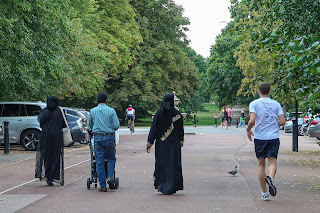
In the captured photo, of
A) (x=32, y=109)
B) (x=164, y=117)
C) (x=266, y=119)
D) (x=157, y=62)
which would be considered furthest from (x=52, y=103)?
(x=157, y=62)

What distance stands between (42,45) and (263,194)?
45.6 ft

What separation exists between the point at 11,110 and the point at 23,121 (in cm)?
66

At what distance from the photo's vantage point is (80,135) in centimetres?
2548

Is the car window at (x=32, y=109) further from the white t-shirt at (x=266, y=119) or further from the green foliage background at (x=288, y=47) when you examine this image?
the white t-shirt at (x=266, y=119)

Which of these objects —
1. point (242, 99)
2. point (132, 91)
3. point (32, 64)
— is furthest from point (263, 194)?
point (242, 99)

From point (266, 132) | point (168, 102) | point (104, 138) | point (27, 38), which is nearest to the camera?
point (266, 132)

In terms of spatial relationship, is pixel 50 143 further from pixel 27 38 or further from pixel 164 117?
pixel 27 38

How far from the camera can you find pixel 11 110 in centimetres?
2367

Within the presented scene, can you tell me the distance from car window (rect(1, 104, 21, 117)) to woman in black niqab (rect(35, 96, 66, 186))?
38.6 feet

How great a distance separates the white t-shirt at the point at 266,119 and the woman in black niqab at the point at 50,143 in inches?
165

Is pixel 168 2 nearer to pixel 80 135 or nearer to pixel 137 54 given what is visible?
pixel 137 54

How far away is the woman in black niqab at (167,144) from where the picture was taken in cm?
1054

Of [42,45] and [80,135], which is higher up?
[42,45]

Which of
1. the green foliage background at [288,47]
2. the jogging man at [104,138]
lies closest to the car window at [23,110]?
the green foliage background at [288,47]
